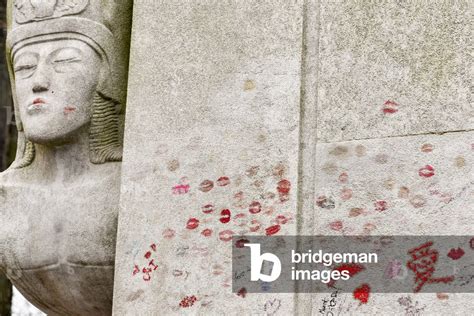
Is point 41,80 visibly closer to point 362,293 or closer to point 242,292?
point 242,292

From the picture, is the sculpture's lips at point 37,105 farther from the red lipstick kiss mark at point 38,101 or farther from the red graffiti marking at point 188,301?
the red graffiti marking at point 188,301

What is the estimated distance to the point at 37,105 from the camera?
4.97m

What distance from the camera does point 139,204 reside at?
460 cm

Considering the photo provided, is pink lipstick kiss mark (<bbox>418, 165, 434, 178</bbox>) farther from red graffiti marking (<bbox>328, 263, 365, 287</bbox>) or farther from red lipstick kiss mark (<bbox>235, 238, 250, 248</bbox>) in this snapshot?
red lipstick kiss mark (<bbox>235, 238, 250, 248</bbox>)

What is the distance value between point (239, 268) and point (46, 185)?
1.13m

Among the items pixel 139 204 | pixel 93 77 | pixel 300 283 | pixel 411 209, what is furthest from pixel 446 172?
pixel 93 77

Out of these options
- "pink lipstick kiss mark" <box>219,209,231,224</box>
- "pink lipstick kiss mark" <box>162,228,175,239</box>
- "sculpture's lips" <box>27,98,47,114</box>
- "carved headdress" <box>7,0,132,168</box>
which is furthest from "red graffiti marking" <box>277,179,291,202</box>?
"sculpture's lips" <box>27,98,47,114</box>

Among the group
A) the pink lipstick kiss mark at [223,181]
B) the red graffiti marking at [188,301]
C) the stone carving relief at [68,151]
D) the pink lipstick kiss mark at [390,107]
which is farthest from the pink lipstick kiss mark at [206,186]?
the pink lipstick kiss mark at [390,107]

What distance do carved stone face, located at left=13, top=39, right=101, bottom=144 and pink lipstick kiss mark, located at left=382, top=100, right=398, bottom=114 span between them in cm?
129

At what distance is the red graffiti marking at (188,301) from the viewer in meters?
4.36

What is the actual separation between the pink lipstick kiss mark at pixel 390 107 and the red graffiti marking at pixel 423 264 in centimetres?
46

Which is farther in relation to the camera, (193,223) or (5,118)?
(5,118)

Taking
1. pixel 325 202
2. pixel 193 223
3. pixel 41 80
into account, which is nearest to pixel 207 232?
pixel 193 223

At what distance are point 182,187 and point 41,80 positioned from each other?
801mm
